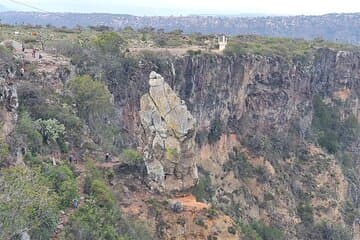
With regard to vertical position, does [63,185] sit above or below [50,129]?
below

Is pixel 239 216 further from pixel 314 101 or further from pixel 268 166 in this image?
pixel 314 101

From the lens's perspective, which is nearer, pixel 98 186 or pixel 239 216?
pixel 98 186

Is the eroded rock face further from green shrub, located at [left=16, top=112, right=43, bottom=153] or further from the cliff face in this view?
the cliff face

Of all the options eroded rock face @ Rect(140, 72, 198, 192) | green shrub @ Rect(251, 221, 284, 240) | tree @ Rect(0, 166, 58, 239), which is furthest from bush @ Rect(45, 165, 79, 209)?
green shrub @ Rect(251, 221, 284, 240)

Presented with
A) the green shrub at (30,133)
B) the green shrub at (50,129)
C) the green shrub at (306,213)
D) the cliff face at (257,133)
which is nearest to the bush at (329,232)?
the green shrub at (306,213)

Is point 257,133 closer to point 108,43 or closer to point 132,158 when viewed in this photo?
point 108,43

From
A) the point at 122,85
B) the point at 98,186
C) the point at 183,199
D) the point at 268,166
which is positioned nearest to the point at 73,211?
the point at 98,186

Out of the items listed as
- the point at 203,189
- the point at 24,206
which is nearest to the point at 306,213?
the point at 203,189
